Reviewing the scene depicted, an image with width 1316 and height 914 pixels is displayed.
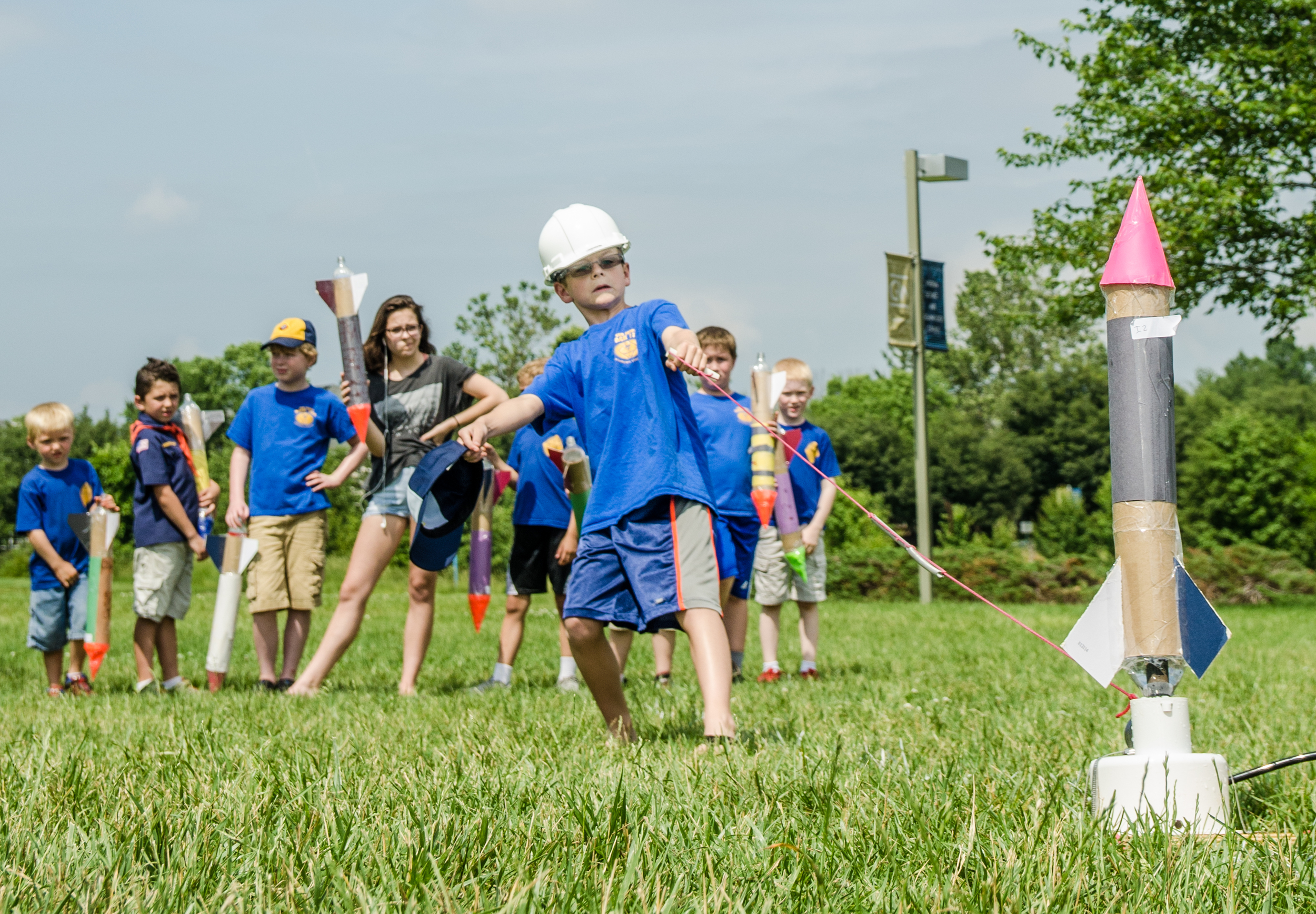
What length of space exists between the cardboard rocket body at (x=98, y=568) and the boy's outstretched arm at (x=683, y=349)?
13.6ft

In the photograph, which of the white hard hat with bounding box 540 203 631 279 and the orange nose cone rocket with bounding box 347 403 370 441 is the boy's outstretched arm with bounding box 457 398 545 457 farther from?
the orange nose cone rocket with bounding box 347 403 370 441

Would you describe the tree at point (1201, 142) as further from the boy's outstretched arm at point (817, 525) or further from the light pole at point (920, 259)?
the boy's outstretched arm at point (817, 525)

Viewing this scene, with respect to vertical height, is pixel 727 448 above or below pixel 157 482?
above

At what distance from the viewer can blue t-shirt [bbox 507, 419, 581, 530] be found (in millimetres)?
7031

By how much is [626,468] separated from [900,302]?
1696 centimetres

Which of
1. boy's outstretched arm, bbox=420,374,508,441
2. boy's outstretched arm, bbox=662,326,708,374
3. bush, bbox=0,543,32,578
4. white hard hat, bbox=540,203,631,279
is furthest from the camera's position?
bush, bbox=0,543,32,578

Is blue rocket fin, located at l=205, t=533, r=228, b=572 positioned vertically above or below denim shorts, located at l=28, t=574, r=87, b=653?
above

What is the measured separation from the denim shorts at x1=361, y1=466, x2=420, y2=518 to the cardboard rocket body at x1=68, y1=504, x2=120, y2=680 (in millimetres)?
1531

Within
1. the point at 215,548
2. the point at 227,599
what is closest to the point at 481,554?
the point at 227,599

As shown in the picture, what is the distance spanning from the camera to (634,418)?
398 centimetres

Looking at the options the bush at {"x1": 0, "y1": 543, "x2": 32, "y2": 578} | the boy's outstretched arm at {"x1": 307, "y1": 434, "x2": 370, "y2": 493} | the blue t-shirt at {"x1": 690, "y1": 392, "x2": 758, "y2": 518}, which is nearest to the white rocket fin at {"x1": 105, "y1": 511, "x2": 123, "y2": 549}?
the boy's outstretched arm at {"x1": 307, "y1": 434, "x2": 370, "y2": 493}

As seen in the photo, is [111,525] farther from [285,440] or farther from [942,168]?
[942,168]

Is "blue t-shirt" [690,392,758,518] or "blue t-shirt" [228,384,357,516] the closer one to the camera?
"blue t-shirt" [690,392,758,518]

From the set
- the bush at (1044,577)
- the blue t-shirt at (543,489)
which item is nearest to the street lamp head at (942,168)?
the bush at (1044,577)
